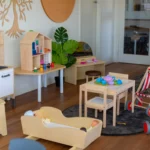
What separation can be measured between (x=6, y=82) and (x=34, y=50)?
2.69 feet

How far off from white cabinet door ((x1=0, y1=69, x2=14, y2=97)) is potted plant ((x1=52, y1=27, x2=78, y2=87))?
1247 mm

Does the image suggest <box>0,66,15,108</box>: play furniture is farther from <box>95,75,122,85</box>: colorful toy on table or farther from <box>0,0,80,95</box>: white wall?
<box>95,75,122,85</box>: colorful toy on table

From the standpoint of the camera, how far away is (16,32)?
464 centimetres

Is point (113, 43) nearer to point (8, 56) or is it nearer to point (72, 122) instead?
point (8, 56)

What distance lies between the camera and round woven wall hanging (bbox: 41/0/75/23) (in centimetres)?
518

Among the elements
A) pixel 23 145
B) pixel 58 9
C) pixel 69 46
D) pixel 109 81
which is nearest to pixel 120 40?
pixel 58 9

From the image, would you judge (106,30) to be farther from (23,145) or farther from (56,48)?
(23,145)

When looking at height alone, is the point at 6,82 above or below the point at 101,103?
above

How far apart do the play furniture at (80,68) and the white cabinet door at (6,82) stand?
161 centimetres

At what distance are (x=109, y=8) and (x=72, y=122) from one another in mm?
4366

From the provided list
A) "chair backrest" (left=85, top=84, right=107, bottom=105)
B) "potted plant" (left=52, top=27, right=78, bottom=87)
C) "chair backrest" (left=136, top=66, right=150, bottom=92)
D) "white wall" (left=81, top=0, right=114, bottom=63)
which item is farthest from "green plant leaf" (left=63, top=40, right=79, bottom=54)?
"chair backrest" (left=85, top=84, right=107, bottom=105)

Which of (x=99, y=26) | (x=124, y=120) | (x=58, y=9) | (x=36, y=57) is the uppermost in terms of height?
(x=58, y=9)

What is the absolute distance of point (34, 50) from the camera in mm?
4629

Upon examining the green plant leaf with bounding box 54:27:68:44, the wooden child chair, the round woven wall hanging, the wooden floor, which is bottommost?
the wooden floor
